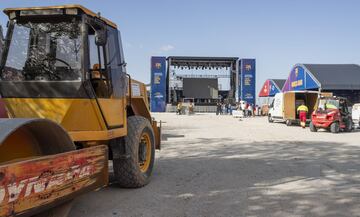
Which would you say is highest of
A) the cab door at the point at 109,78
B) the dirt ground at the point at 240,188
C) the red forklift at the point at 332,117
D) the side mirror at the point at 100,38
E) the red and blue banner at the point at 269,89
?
the red and blue banner at the point at 269,89

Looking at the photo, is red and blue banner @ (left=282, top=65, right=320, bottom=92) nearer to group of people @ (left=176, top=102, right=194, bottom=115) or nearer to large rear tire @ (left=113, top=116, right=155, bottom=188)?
group of people @ (left=176, top=102, right=194, bottom=115)

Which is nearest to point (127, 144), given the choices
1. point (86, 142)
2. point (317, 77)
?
point (86, 142)

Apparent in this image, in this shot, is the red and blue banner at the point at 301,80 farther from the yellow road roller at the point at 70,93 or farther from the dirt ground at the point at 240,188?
the yellow road roller at the point at 70,93

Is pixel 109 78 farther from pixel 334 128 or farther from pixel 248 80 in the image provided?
pixel 248 80

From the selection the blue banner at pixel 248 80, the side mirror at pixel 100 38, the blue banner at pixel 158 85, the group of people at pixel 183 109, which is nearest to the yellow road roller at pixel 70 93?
the side mirror at pixel 100 38

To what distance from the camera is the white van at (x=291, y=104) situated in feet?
85.0

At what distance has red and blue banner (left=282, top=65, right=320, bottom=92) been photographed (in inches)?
1424

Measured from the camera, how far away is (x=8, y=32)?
19.0ft

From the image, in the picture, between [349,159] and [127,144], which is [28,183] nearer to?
[127,144]

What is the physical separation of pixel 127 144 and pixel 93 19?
1931 millimetres

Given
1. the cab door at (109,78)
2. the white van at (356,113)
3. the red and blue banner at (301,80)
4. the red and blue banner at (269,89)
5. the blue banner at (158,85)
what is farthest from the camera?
the red and blue banner at (269,89)

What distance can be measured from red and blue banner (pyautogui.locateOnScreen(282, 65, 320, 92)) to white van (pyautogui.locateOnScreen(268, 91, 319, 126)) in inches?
324

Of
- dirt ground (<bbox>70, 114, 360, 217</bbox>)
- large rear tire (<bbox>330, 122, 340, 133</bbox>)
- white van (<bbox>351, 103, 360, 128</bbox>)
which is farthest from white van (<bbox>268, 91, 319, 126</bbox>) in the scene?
dirt ground (<bbox>70, 114, 360, 217</bbox>)

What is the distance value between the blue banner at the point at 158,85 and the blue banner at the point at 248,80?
9.50 meters
